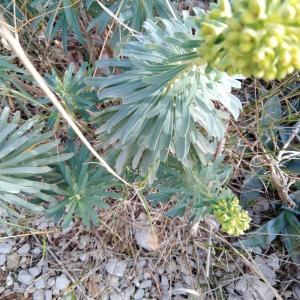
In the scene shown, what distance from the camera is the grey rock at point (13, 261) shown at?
2.35m

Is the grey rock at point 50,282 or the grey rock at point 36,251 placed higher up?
the grey rock at point 36,251

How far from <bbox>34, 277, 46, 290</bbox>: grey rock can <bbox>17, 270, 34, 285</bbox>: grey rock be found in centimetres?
3

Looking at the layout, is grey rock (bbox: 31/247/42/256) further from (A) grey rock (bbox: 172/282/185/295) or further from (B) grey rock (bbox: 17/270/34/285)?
(A) grey rock (bbox: 172/282/185/295)

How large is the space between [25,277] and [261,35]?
6.10 ft

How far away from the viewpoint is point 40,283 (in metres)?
2.31

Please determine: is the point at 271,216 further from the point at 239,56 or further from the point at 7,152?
the point at 239,56

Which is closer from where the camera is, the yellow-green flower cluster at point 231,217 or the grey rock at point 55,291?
the yellow-green flower cluster at point 231,217

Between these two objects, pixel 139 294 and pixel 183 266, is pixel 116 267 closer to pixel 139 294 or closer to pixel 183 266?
pixel 139 294

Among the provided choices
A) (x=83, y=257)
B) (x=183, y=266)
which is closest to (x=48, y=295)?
(x=83, y=257)

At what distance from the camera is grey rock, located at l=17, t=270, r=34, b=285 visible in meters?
2.32

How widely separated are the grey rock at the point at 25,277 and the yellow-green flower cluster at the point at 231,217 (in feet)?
3.77

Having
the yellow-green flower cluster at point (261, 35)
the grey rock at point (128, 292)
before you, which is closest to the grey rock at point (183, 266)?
the grey rock at point (128, 292)

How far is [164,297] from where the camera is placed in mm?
2279

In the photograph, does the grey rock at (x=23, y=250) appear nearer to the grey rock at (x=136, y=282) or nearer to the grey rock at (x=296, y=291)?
the grey rock at (x=136, y=282)
